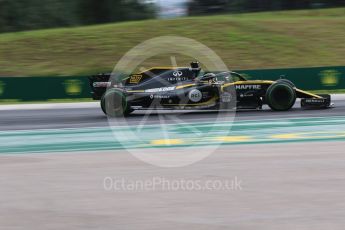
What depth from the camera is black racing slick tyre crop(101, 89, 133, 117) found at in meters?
14.5

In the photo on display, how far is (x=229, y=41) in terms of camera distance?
111ft

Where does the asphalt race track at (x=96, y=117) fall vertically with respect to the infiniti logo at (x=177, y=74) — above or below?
below

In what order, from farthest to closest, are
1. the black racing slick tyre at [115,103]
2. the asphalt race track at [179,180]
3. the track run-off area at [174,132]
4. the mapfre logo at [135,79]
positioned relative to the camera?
the mapfre logo at [135,79] → the black racing slick tyre at [115,103] → the track run-off area at [174,132] → the asphalt race track at [179,180]

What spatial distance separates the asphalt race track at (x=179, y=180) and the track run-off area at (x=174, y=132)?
0.03 m

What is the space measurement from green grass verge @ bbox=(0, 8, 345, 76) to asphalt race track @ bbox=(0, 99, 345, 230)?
758 inches

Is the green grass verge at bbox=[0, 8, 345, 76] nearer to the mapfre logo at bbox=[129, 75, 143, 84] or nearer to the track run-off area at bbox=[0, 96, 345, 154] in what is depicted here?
the mapfre logo at bbox=[129, 75, 143, 84]

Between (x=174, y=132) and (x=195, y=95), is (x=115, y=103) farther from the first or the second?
(x=174, y=132)

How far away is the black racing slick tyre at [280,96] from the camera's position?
47.0 feet

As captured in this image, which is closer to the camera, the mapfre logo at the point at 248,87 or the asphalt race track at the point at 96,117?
the asphalt race track at the point at 96,117

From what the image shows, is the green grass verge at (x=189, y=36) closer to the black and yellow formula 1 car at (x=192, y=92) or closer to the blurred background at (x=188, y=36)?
A: the blurred background at (x=188, y=36)

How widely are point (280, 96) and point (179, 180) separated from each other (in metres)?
7.81

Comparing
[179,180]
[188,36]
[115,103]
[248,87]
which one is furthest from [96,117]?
[188,36]

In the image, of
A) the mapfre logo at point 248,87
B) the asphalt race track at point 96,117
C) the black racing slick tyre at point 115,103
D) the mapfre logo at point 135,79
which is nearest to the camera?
the asphalt race track at point 96,117

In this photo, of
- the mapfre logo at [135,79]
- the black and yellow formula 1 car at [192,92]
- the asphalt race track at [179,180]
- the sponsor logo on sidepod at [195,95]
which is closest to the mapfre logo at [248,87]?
the black and yellow formula 1 car at [192,92]
